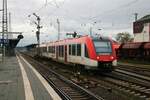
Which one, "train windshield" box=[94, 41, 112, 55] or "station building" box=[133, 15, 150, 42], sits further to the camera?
"station building" box=[133, 15, 150, 42]

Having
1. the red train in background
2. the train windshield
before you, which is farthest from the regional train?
the red train in background

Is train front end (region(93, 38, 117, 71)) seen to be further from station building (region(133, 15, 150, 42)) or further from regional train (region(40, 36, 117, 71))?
station building (region(133, 15, 150, 42))

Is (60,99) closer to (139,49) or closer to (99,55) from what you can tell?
(99,55)

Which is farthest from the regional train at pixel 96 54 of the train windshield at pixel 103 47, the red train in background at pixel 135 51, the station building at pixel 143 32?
the station building at pixel 143 32

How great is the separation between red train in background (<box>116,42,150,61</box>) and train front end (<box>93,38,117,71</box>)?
2328 cm

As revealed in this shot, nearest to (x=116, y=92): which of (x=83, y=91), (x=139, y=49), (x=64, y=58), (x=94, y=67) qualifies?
(x=83, y=91)

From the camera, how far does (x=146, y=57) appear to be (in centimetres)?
4972

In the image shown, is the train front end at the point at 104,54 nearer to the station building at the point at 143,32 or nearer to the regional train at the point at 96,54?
the regional train at the point at 96,54

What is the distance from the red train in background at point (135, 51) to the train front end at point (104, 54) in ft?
76.4

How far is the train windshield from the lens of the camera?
25938 mm

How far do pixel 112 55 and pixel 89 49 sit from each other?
1.68 m

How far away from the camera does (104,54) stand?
1020 inches

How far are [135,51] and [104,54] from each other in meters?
29.1

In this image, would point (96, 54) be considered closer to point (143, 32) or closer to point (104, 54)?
point (104, 54)
